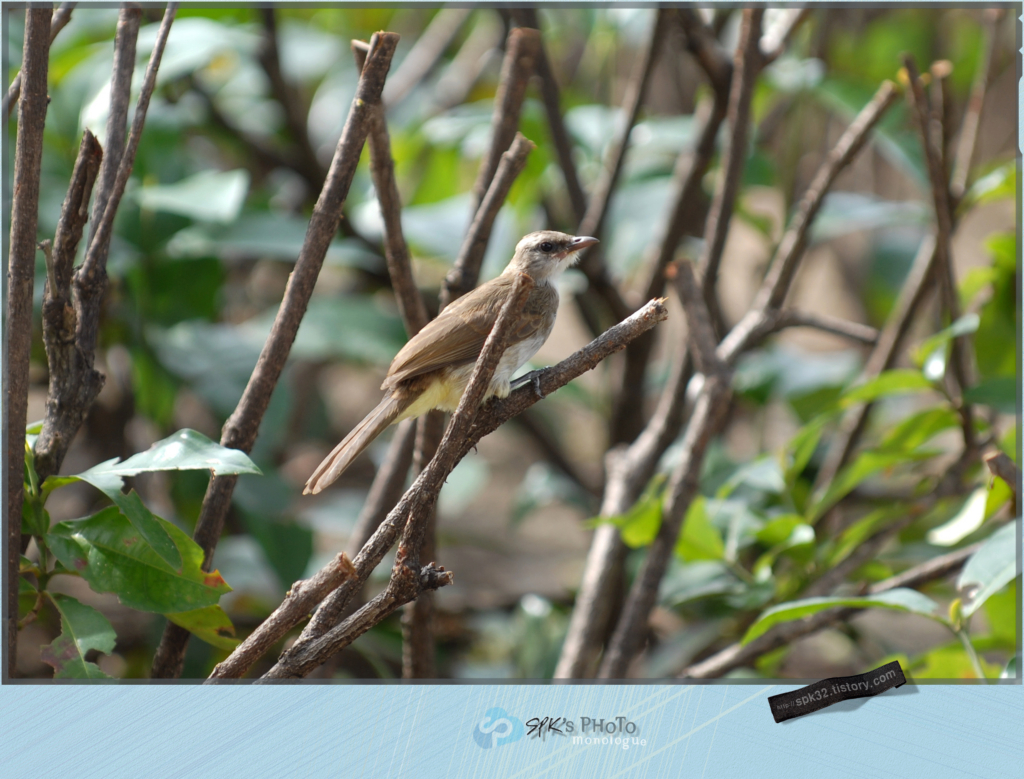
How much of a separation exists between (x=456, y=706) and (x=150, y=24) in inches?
71.2

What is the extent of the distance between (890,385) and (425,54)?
2118 mm

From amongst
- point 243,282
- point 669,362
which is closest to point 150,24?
point 243,282

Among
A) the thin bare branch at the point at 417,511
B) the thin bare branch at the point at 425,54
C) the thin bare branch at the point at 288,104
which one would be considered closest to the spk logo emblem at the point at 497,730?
the thin bare branch at the point at 417,511

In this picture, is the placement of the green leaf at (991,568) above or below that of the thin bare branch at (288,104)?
below

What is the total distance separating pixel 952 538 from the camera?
4.88ft

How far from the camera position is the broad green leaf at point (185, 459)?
94 cm

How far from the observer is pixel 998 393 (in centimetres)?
163

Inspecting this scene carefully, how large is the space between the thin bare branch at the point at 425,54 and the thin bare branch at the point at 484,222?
1710mm

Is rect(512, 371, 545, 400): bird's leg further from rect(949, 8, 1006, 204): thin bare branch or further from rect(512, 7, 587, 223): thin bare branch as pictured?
rect(949, 8, 1006, 204): thin bare branch

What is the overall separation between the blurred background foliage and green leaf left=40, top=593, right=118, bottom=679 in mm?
477

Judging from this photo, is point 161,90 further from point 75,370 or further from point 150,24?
point 75,370

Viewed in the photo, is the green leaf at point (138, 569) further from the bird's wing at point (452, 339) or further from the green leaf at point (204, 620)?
the bird's wing at point (452, 339)

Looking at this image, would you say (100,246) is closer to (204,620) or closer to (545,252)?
(204,620)

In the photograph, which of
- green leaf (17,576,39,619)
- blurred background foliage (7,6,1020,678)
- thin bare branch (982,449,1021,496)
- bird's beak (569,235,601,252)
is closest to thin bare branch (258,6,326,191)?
blurred background foliage (7,6,1020,678)
